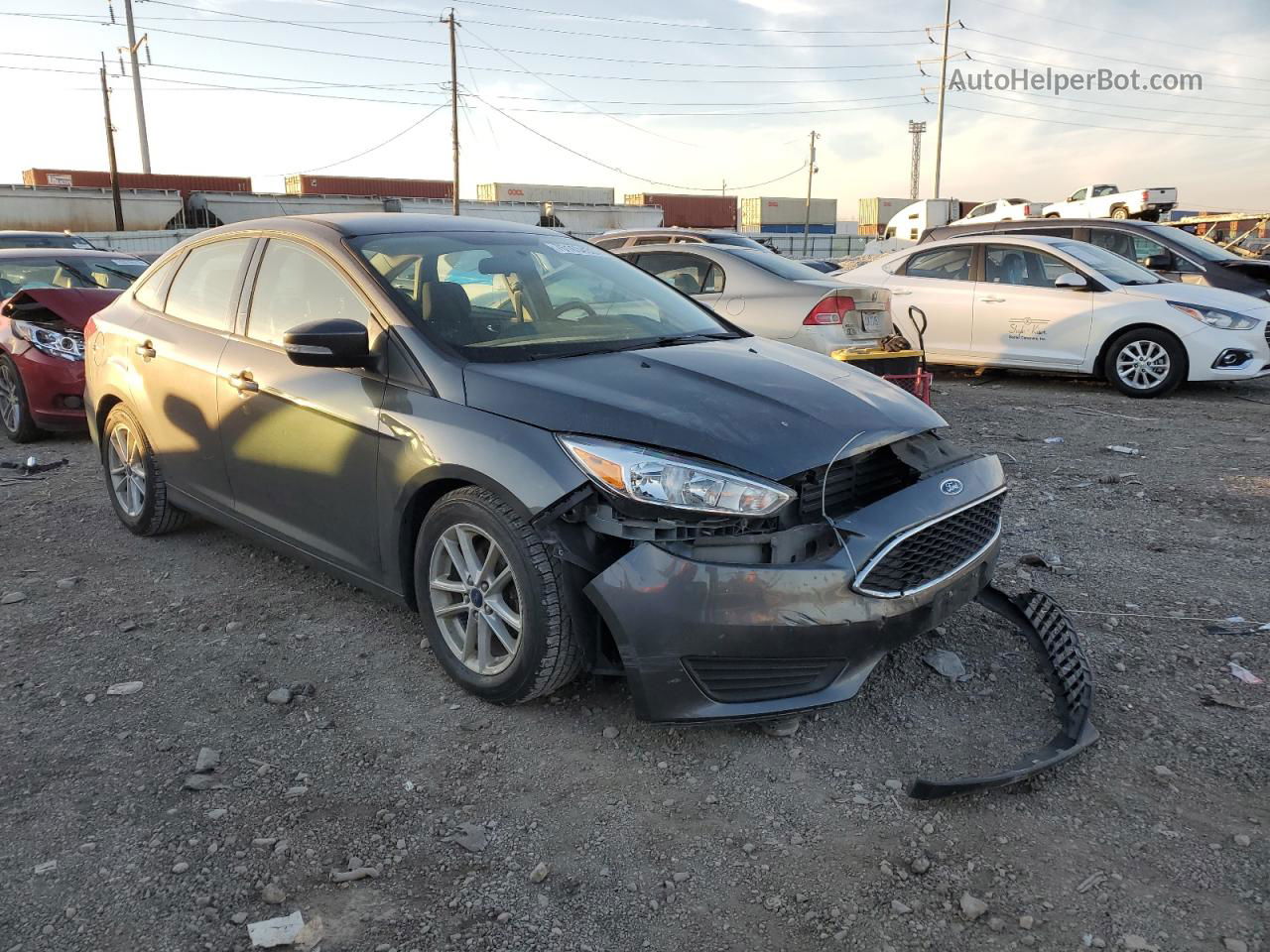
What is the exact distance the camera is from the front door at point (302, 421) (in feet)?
11.2

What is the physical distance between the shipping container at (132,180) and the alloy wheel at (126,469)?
47.9 m

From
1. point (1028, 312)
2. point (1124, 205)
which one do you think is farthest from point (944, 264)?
point (1124, 205)

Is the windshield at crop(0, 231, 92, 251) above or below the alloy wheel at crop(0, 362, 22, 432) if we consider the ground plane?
above

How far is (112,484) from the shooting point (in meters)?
5.16

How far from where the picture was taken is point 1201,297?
9031mm

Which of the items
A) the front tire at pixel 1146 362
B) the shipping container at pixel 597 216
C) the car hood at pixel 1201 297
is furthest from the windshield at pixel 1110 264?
the shipping container at pixel 597 216

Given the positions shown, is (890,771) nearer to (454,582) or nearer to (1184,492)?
(454,582)

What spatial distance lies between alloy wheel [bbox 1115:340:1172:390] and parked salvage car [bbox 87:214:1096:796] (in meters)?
6.59

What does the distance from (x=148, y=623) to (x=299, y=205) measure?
45.6m

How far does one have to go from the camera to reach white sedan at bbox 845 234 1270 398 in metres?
8.91

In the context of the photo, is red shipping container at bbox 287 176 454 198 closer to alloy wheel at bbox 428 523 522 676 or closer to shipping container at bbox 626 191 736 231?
shipping container at bbox 626 191 736 231

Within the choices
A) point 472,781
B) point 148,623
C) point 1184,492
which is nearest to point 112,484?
point 148,623

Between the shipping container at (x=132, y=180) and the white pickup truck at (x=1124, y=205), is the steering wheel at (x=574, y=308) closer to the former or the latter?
the white pickup truck at (x=1124, y=205)

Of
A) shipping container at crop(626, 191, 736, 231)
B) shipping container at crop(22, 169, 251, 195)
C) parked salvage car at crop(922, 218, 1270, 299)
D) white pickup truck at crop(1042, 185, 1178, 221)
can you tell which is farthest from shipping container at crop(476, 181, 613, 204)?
parked salvage car at crop(922, 218, 1270, 299)
